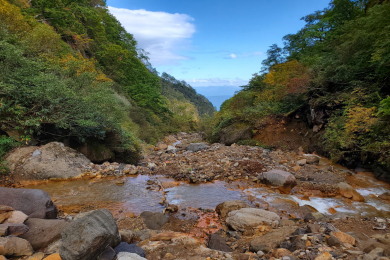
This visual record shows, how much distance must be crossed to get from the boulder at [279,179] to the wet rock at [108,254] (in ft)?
23.1

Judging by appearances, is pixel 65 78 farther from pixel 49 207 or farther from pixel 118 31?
pixel 118 31

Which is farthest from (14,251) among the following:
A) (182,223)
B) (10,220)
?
(182,223)

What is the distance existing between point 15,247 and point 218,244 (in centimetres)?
368

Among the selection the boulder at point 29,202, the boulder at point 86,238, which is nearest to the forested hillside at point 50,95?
the boulder at point 29,202

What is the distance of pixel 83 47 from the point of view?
2494cm

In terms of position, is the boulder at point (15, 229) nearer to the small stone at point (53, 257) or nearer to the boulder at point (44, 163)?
the small stone at point (53, 257)

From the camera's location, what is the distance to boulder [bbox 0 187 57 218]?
5430mm

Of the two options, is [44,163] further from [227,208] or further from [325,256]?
[325,256]

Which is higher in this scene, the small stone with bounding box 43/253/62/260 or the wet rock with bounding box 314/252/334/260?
the wet rock with bounding box 314/252/334/260

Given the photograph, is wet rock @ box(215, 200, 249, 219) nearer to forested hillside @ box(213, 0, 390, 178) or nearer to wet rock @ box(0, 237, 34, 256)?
wet rock @ box(0, 237, 34, 256)

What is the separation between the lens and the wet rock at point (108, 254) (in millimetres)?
3883

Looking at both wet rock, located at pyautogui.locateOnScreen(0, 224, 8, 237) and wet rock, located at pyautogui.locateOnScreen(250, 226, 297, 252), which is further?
wet rock, located at pyautogui.locateOnScreen(250, 226, 297, 252)

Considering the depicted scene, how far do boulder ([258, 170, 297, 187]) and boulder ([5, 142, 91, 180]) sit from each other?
8.00m

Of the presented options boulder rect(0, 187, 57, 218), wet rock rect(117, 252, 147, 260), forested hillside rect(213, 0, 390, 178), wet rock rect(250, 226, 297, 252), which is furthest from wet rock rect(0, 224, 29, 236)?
forested hillside rect(213, 0, 390, 178)
